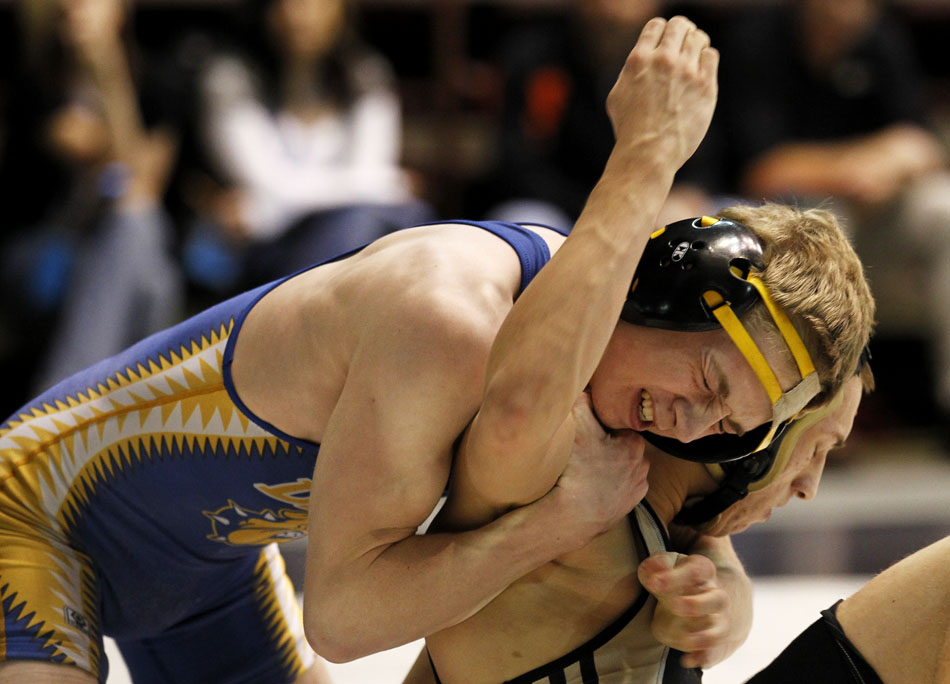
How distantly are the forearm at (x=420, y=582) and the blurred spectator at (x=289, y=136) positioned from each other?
317cm

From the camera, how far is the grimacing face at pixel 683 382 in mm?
1855

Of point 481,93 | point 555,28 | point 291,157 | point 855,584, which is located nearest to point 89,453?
point 855,584

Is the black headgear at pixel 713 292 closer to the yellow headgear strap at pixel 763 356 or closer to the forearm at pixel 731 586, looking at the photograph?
the yellow headgear strap at pixel 763 356

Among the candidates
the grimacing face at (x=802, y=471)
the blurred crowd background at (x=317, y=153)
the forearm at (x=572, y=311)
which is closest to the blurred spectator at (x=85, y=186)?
the blurred crowd background at (x=317, y=153)

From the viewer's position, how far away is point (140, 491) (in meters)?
2.22

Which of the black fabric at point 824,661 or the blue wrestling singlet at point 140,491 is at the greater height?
the blue wrestling singlet at point 140,491

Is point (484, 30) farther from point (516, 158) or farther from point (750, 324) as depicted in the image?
point (750, 324)

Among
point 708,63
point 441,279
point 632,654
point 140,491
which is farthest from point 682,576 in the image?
point 140,491

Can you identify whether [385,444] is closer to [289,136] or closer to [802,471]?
[802,471]

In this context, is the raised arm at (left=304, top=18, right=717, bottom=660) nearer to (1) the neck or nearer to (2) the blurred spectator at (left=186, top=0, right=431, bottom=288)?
(1) the neck

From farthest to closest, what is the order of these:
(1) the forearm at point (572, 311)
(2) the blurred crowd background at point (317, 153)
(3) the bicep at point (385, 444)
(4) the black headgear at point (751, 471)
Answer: (2) the blurred crowd background at point (317, 153)
(4) the black headgear at point (751, 471)
(3) the bicep at point (385, 444)
(1) the forearm at point (572, 311)

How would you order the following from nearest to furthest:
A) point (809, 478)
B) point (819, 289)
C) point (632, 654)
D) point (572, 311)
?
point (572, 311)
point (819, 289)
point (632, 654)
point (809, 478)

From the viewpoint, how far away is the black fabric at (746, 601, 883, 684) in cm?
194

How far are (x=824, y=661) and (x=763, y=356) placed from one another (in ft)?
1.71
